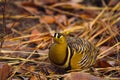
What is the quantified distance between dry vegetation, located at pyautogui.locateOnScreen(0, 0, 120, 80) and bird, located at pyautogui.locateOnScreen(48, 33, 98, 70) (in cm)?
7

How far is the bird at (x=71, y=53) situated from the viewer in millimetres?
2270

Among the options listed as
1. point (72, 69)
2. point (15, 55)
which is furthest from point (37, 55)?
point (72, 69)

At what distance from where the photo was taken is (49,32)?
3070 millimetres

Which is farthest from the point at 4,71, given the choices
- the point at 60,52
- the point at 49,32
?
the point at 49,32

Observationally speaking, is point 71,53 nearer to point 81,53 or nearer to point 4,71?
point 81,53

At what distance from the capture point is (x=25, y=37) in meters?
2.95

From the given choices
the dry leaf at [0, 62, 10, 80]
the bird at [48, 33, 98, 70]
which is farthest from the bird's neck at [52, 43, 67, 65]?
the dry leaf at [0, 62, 10, 80]

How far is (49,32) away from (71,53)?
79 centimetres

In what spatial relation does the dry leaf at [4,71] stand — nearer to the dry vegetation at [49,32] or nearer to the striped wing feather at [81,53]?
the dry vegetation at [49,32]

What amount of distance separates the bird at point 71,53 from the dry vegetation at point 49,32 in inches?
2.8

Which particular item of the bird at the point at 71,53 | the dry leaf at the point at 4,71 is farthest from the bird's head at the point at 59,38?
the dry leaf at the point at 4,71

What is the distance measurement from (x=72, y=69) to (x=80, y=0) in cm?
145

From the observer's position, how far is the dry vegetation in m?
2.44

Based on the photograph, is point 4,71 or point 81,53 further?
point 81,53
